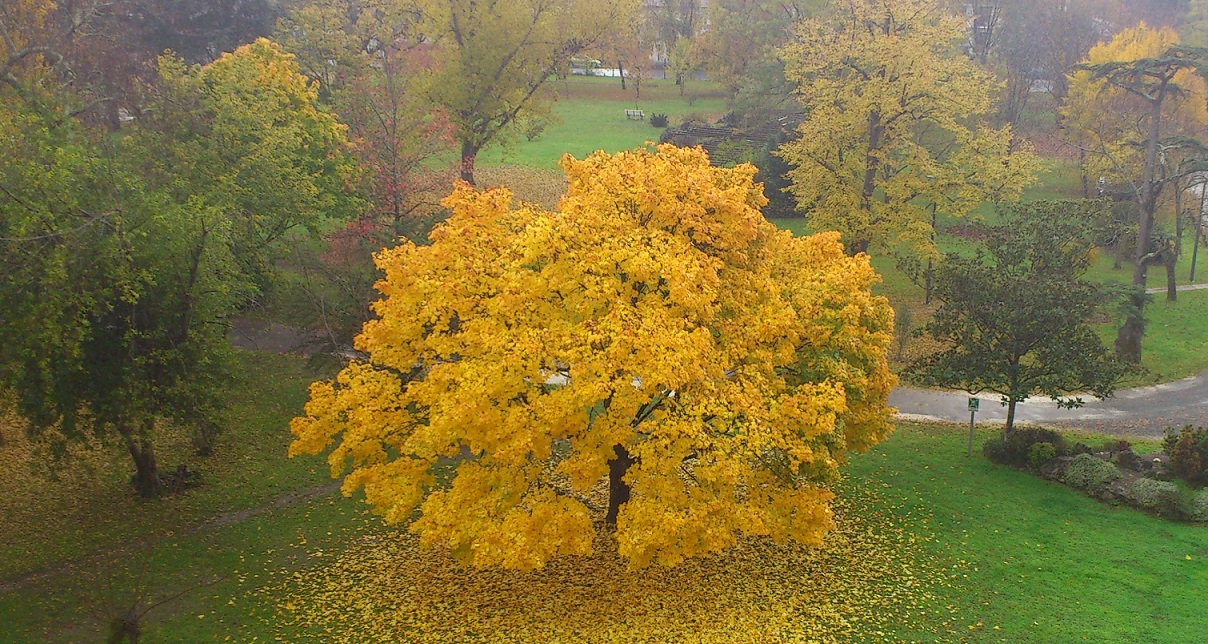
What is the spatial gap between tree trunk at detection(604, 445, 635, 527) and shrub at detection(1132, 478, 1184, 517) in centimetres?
1198

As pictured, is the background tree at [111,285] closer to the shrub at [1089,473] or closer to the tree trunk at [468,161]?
the tree trunk at [468,161]

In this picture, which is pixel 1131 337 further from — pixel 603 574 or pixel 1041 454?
pixel 603 574

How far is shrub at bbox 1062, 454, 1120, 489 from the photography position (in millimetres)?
20594

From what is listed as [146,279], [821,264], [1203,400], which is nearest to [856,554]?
[821,264]

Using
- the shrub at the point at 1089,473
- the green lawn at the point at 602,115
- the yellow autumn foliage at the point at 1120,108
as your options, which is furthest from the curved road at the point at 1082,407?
the green lawn at the point at 602,115

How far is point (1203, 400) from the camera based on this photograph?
2772 cm

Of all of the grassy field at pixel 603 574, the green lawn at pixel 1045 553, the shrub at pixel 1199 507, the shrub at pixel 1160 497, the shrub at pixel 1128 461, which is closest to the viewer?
the grassy field at pixel 603 574

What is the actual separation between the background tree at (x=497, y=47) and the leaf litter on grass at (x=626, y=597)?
23.6 meters

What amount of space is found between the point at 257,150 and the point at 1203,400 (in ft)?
98.6

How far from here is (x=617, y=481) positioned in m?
17.5

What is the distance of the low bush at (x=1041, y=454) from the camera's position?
861 inches

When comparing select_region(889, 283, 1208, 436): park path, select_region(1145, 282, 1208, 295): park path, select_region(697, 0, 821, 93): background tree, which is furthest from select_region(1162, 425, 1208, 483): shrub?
select_region(697, 0, 821, 93): background tree

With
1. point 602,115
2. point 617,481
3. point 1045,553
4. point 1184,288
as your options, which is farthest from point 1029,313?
point 602,115

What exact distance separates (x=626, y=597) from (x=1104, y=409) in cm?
1935
